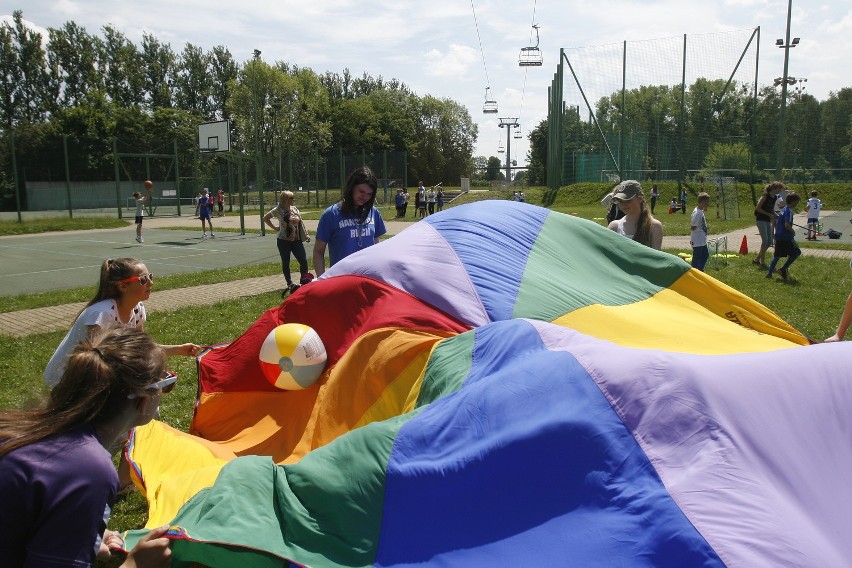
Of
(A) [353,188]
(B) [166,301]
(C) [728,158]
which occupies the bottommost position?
(B) [166,301]

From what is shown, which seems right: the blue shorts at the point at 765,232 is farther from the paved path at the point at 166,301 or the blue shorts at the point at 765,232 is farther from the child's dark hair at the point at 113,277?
the child's dark hair at the point at 113,277

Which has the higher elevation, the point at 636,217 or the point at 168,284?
the point at 636,217

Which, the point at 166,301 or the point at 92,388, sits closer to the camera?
the point at 92,388

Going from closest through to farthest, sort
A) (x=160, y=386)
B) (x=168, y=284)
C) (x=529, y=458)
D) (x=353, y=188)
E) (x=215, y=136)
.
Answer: (x=160, y=386) < (x=529, y=458) < (x=353, y=188) < (x=168, y=284) < (x=215, y=136)

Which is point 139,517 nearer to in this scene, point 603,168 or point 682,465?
point 682,465

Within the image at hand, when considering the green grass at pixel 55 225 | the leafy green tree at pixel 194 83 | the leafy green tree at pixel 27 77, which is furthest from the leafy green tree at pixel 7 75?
the green grass at pixel 55 225

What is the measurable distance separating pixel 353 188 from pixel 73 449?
13.8ft

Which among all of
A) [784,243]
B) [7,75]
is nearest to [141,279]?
[784,243]

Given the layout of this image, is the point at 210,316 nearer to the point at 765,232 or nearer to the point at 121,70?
the point at 765,232

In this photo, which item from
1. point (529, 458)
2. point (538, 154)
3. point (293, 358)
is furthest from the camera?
point (538, 154)

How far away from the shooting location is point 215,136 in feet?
92.7

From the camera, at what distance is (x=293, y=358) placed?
13.7ft

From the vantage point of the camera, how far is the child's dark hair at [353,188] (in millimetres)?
5707

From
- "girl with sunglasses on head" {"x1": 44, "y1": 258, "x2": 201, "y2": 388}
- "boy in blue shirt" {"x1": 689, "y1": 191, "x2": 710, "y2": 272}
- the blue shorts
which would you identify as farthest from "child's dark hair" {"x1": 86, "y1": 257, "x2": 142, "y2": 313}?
the blue shorts
